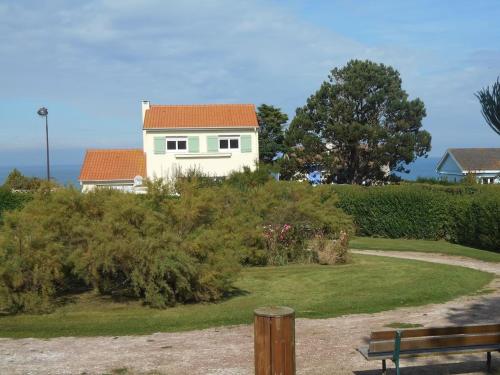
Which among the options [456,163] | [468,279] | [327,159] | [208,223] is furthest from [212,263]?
[456,163]

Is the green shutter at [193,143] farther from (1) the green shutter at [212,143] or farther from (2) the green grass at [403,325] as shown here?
(2) the green grass at [403,325]

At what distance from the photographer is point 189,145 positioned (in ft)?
150

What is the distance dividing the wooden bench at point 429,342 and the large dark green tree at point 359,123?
43078 millimetres

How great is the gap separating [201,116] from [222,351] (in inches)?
1547

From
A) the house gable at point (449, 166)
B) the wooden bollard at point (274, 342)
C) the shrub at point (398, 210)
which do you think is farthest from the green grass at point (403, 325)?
the house gable at point (449, 166)

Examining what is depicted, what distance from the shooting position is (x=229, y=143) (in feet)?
153

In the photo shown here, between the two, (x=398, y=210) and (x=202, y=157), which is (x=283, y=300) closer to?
(x=398, y=210)

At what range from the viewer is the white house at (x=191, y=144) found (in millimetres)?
45469

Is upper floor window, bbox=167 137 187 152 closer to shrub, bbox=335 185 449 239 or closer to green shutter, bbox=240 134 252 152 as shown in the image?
green shutter, bbox=240 134 252 152

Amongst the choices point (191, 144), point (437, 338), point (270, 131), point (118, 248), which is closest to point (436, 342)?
point (437, 338)

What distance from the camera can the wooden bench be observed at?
6.80 m

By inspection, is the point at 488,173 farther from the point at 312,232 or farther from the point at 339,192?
the point at 312,232

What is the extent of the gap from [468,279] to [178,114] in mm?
35024

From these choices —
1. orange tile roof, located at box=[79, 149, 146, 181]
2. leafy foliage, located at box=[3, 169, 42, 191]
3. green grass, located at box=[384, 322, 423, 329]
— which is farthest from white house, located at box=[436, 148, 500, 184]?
green grass, located at box=[384, 322, 423, 329]
